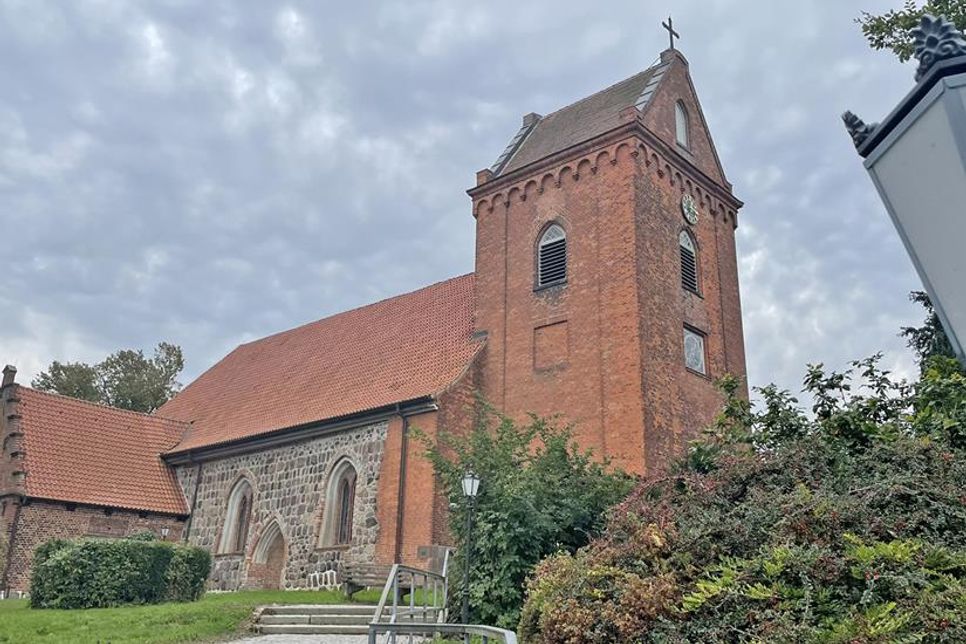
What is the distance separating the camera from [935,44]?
1967 mm

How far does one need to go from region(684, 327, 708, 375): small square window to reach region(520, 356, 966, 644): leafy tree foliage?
10631mm

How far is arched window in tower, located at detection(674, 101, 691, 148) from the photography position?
23.9 metres

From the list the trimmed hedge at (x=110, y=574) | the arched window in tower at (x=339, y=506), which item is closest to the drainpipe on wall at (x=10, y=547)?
the trimmed hedge at (x=110, y=574)

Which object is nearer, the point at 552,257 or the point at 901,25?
the point at 901,25

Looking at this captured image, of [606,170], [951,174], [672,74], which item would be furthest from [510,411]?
[951,174]

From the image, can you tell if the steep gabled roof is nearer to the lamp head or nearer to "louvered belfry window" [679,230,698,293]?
"louvered belfry window" [679,230,698,293]

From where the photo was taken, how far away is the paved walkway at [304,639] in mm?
13664

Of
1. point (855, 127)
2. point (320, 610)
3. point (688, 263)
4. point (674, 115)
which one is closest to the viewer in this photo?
point (855, 127)

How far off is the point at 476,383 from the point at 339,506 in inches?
199

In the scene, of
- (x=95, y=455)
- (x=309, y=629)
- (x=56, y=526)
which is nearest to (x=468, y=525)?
(x=309, y=629)

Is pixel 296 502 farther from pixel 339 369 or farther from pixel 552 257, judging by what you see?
pixel 552 257

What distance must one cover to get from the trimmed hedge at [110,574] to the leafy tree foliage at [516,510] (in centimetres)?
767

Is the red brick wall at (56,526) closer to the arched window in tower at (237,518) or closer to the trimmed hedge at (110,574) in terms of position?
the arched window in tower at (237,518)

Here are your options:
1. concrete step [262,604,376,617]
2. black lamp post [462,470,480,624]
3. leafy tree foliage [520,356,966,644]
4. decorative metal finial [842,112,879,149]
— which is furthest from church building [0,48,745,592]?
decorative metal finial [842,112,879,149]
